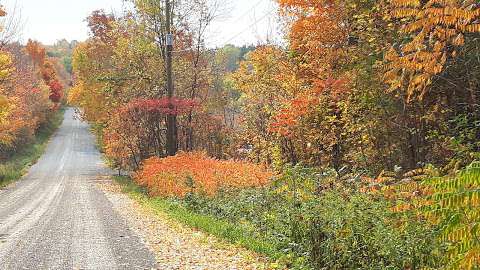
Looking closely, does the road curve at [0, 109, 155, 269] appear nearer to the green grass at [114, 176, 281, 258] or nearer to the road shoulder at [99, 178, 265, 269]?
the road shoulder at [99, 178, 265, 269]

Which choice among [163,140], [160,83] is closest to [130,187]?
[163,140]

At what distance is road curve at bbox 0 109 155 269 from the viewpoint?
9.33 metres

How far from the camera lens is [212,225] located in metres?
12.6

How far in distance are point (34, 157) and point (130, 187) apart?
96.1ft

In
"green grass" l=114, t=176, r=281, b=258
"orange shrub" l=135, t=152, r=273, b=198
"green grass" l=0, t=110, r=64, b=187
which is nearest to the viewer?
"green grass" l=114, t=176, r=281, b=258

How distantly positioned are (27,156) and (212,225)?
4467cm

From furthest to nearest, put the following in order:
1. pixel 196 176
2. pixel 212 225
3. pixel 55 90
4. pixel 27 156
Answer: pixel 55 90
pixel 27 156
pixel 196 176
pixel 212 225

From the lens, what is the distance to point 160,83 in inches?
1127

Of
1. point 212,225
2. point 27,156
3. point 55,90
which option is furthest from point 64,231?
point 55,90

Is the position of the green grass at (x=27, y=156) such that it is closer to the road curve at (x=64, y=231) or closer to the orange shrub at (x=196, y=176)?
the road curve at (x=64, y=231)

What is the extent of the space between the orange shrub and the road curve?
7.52 feet

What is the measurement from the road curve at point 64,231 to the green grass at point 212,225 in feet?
5.22

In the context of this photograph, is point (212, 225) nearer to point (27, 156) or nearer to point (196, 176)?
point (196, 176)

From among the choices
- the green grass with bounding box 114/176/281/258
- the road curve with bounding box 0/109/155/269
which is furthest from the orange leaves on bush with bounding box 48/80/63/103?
the green grass with bounding box 114/176/281/258
